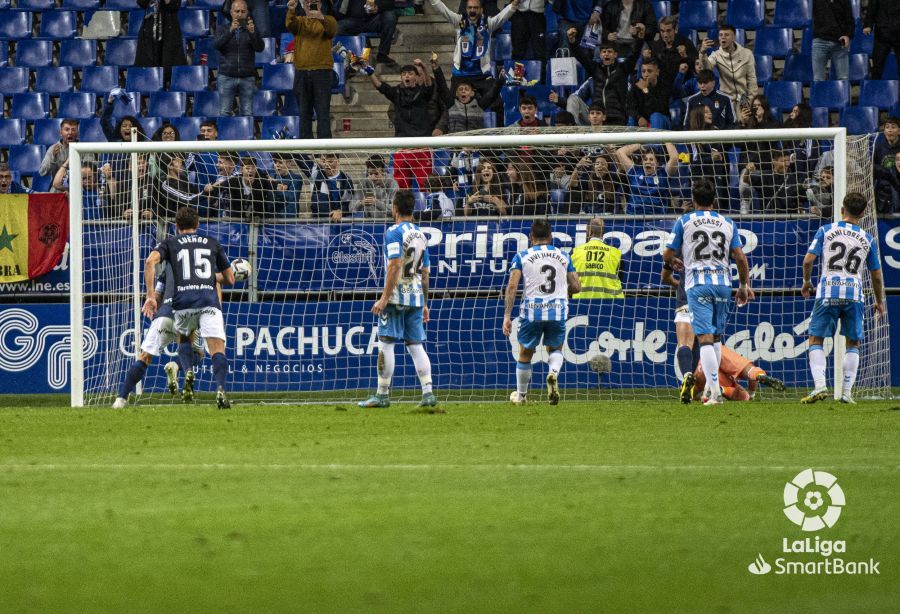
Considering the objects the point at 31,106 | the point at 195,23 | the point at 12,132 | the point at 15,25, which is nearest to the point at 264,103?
the point at 195,23

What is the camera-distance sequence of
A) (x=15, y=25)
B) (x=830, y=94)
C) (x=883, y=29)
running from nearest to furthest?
1. (x=883, y=29)
2. (x=830, y=94)
3. (x=15, y=25)

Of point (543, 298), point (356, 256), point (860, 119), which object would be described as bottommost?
point (543, 298)

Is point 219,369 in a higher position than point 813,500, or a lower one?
→ higher

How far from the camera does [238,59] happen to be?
19484mm

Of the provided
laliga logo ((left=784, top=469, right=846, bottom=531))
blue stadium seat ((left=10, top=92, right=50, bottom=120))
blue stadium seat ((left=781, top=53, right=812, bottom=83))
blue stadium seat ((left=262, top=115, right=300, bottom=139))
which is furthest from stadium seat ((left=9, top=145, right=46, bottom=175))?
laliga logo ((left=784, top=469, right=846, bottom=531))

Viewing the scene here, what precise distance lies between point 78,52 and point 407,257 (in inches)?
444

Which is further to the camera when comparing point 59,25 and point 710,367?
point 59,25

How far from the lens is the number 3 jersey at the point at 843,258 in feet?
40.2

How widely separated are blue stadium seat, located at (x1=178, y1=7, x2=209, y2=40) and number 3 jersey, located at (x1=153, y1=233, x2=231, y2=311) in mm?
9536

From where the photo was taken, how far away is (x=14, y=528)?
5.83 metres

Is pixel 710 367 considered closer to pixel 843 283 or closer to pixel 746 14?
pixel 843 283

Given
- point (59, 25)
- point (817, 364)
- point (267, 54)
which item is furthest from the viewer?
point (59, 25)

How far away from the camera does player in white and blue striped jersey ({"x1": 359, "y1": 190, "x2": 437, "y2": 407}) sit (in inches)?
476

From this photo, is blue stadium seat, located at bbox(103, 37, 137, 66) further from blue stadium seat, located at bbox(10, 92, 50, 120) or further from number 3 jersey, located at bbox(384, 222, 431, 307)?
number 3 jersey, located at bbox(384, 222, 431, 307)
